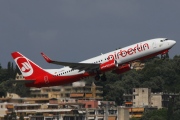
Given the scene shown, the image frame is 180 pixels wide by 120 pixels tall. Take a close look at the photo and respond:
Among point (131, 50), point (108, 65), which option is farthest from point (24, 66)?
point (131, 50)

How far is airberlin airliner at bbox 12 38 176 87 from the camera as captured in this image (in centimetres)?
14562

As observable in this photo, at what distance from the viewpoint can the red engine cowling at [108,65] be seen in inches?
5733

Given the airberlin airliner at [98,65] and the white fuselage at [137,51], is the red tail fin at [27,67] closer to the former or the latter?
the airberlin airliner at [98,65]

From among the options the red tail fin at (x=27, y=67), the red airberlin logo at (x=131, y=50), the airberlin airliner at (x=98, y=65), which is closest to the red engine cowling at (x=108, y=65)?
the airberlin airliner at (x=98, y=65)

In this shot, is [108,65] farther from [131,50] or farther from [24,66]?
[24,66]

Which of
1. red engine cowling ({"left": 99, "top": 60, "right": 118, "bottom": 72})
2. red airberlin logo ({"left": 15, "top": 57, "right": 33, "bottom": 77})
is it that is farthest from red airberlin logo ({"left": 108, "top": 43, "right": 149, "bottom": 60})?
red airberlin logo ({"left": 15, "top": 57, "right": 33, "bottom": 77})

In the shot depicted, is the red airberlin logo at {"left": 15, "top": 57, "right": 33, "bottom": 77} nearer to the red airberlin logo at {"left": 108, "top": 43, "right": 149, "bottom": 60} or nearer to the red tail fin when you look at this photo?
the red tail fin

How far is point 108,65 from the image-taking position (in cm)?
14625

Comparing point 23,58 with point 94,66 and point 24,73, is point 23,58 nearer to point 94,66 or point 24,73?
point 24,73

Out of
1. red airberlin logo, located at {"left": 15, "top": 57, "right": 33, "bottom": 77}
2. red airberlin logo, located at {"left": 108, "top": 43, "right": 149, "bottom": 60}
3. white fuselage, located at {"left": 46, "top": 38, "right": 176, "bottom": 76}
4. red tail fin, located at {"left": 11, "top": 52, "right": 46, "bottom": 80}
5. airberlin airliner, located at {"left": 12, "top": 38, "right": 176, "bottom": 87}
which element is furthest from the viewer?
red airberlin logo, located at {"left": 15, "top": 57, "right": 33, "bottom": 77}

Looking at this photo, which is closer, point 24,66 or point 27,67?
point 27,67

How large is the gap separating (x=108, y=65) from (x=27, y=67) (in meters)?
18.1

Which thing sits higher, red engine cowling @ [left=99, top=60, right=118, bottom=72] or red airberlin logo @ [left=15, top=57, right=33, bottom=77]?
red airberlin logo @ [left=15, top=57, right=33, bottom=77]

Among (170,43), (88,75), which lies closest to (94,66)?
(88,75)
